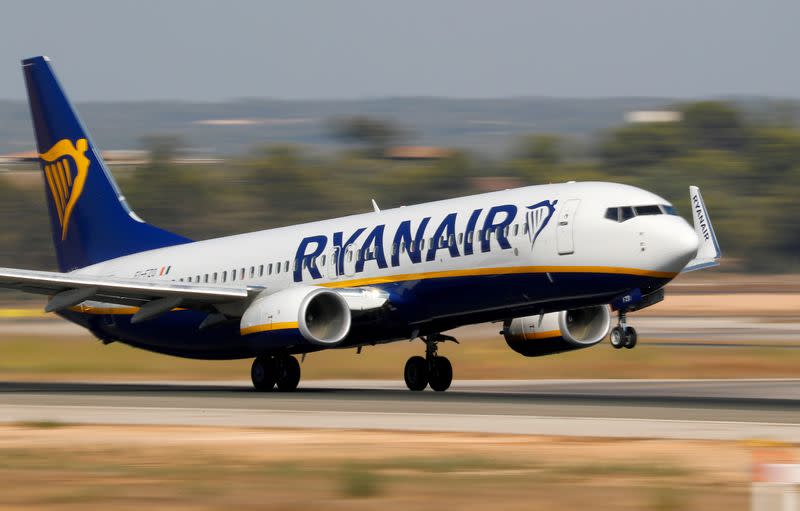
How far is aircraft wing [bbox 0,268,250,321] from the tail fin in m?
5.65

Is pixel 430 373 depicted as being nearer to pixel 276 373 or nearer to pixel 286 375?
pixel 286 375

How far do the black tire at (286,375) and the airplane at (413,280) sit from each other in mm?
34

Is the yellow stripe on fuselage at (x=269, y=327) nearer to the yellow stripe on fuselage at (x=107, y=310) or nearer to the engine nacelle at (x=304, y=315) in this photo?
the engine nacelle at (x=304, y=315)

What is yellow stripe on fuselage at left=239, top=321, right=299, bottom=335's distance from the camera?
102ft

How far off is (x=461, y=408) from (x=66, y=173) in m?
18.0

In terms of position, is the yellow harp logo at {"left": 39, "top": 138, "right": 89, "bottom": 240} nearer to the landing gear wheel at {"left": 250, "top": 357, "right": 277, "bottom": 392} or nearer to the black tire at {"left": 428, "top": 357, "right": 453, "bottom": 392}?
the landing gear wheel at {"left": 250, "top": 357, "right": 277, "bottom": 392}

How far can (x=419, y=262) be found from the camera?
31891mm

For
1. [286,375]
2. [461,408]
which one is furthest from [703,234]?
[286,375]

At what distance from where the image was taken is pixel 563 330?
33.6 metres

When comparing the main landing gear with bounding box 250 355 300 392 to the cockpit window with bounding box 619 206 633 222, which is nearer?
the cockpit window with bounding box 619 206 633 222

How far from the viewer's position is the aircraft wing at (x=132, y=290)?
32.9 meters

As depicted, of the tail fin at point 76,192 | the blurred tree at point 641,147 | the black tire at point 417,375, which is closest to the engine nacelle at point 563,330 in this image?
the black tire at point 417,375

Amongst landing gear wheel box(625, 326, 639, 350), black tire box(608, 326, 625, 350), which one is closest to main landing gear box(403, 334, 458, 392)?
black tire box(608, 326, 625, 350)

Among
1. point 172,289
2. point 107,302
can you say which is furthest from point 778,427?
point 107,302
